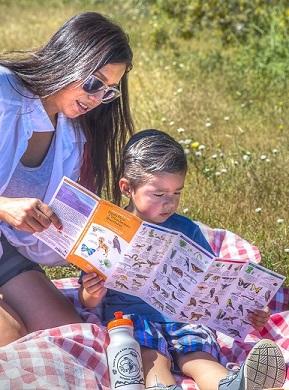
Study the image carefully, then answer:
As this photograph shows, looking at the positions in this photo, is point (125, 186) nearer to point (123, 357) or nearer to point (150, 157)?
point (150, 157)

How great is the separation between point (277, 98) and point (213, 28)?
254 cm

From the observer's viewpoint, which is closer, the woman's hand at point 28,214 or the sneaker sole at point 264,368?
the sneaker sole at point 264,368

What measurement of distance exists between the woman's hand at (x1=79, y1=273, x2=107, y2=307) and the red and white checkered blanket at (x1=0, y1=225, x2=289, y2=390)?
0.09m

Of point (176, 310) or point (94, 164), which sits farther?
point (94, 164)

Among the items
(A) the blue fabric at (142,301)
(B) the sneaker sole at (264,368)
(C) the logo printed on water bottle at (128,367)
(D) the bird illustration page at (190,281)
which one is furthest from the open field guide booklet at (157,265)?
(B) the sneaker sole at (264,368)

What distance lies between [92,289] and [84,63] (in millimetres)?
869

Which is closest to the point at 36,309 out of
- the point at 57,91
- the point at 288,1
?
the point at 57,91

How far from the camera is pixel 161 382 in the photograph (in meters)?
3.55

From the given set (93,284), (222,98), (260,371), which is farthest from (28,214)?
(222,98)

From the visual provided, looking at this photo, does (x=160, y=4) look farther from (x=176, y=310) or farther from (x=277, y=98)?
(x=176, y=310)

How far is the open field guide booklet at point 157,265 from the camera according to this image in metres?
3.50

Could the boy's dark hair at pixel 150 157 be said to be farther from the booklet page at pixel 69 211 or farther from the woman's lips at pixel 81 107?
the booklet page at pixel 69 211

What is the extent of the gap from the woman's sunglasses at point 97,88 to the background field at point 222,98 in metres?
1.34

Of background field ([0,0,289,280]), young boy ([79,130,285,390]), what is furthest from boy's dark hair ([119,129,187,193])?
background field ([0,0,289,280])
